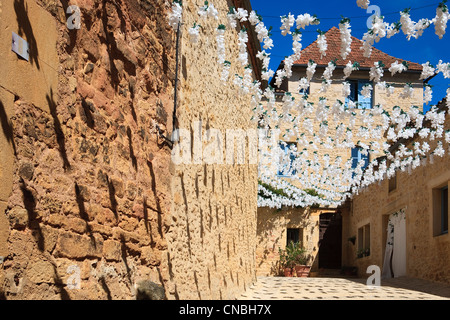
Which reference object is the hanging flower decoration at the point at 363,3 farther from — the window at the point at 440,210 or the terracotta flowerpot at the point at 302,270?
the terracotta flowerpot at the point at 302,270

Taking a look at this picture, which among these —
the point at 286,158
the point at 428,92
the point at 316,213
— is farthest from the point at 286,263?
the point at 428,92

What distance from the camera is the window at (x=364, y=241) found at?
1645 centimetres

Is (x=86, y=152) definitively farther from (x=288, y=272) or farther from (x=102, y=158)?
(x=288, y=272)


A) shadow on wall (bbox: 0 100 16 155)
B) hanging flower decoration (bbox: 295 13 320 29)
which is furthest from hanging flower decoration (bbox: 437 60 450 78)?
shadow on wall (bbox: 0 100 16 155)

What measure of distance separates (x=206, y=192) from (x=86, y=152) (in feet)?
9.43

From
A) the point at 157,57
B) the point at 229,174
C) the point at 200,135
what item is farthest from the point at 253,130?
the point at 157,57

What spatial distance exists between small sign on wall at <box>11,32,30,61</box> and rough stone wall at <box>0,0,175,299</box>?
0.04m

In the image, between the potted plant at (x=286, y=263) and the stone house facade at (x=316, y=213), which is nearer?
the potted plant at (x=286, y=263)

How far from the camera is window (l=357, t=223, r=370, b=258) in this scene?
16.5 meters

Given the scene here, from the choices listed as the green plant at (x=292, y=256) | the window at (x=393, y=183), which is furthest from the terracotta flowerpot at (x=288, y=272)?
the window at (x=393, y=183)

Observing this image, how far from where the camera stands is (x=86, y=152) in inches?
136

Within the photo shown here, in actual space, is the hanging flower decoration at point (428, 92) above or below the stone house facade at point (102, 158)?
above

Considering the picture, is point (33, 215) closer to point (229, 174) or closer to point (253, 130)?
point (229, 174)

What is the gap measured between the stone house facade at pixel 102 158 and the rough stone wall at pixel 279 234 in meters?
11.6
